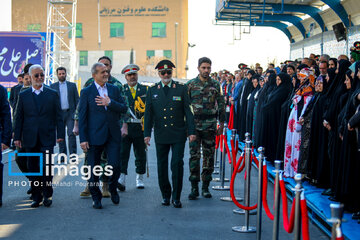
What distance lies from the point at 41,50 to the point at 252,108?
13.8 meters

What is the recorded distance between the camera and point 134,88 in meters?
9.83

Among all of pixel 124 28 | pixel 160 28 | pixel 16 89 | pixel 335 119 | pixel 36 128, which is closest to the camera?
pixel 335 119

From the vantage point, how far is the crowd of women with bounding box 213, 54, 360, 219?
7188 millimetres

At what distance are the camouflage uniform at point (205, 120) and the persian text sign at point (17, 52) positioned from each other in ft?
57.2

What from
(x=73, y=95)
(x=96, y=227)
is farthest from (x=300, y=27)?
(x=96, y=227)

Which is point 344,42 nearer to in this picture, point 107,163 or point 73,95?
point 73,95

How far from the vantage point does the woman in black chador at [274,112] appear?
37.7 feet

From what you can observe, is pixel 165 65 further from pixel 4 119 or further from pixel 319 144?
pixel 319 144

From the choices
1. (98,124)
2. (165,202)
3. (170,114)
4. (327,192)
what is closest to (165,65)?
(170,114)

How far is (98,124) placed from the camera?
325 inches

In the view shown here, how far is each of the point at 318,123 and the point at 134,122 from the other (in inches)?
117

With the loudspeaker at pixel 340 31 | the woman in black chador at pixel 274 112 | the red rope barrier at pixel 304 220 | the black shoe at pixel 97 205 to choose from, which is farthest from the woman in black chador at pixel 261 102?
the red rope barrier at pixel 304 220

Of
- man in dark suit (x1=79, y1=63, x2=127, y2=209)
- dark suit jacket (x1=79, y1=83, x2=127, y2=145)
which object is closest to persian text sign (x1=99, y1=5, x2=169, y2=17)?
man in dark suit (x1=79, y1=63, x2=127, y2=209)

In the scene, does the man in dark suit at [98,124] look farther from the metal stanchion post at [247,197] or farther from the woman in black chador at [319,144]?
the woman in black chador at [319,144]
